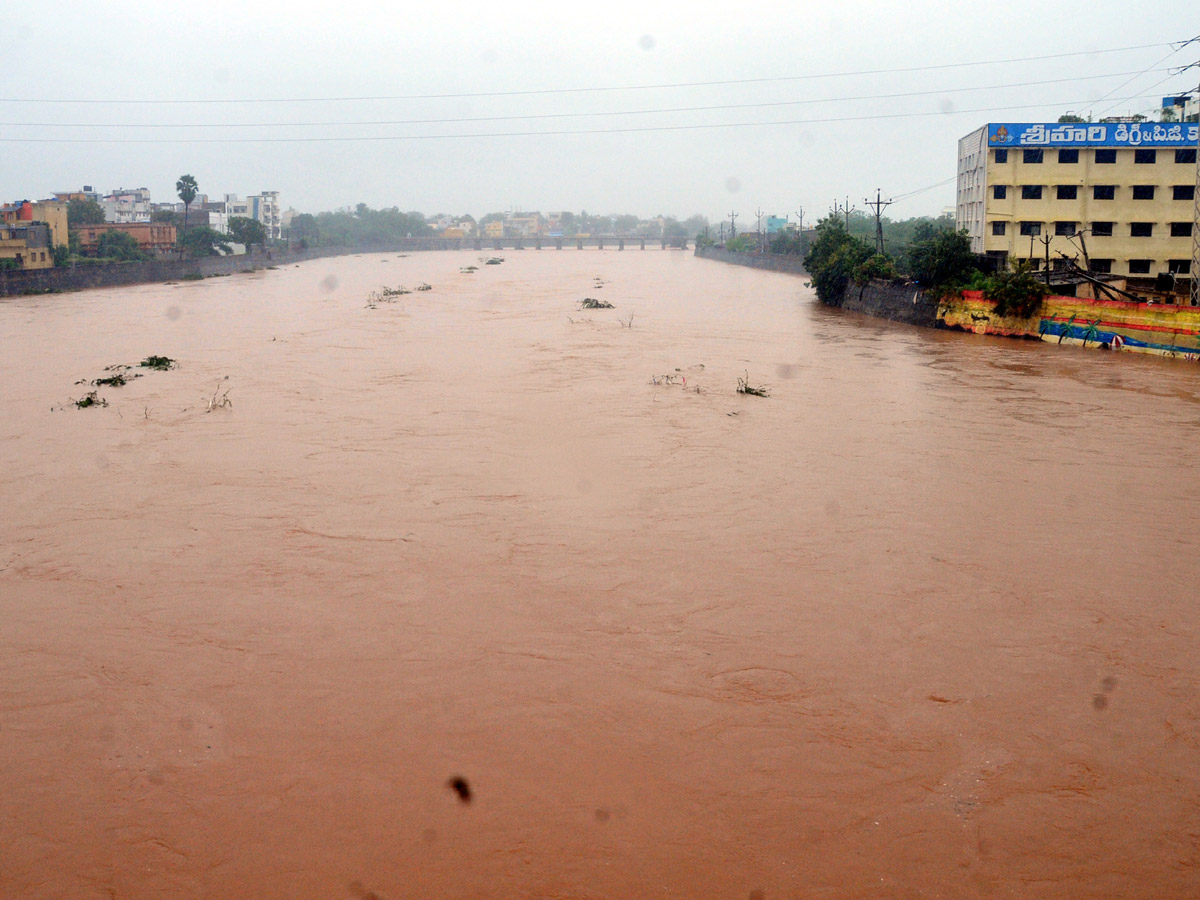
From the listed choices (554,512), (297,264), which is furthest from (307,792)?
(297,264)

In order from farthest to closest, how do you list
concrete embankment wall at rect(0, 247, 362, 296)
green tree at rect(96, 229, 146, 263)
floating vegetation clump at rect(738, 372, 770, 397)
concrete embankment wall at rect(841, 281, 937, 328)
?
green tree at rect(96, 229, 146, 263) → concrete embankment wall at rect(0, 247, 362, 296) → concrete embankment wall at rect(841, 281, 937, 328) → floating vegetation clump at rect(738, 372, 770, 397)

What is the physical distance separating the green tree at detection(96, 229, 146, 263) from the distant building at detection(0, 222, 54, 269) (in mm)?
4218

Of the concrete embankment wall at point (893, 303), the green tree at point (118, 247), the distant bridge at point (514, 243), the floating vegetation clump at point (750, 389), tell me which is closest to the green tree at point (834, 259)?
the concrete embankment wall at point (893, 303)

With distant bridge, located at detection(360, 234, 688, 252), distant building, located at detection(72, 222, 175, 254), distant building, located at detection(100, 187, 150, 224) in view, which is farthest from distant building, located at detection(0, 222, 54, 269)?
distant bridge, located at detection(360, 234, 688, 252)

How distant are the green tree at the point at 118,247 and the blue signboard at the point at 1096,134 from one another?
46074 millimetres

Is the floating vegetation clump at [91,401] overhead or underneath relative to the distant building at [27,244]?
underneath

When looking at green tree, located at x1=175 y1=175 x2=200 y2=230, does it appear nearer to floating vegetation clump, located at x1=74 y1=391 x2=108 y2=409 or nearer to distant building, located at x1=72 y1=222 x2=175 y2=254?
distant building, located at x1=72 y1=222 x2=175 y2=254

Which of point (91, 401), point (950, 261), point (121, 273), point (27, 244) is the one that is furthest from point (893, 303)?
point (27, 244)

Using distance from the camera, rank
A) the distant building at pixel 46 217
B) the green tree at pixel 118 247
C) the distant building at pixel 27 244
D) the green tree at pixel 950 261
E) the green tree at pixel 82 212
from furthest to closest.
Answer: the green tree at pixel 82 212 < the green tree at pixel 118 247 < the distant building at pixel 46 217 < the distant building at pixel 27 244 < the green tree at pixel 950 261

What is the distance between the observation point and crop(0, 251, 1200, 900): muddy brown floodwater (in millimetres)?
4711

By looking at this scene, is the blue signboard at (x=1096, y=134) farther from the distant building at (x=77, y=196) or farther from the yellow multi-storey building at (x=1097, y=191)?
the distant building at (x=77, y=196)

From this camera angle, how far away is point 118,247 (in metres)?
56.1

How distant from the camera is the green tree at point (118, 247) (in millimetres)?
55406

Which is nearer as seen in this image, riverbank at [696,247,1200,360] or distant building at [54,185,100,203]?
riverbank at [696,247,1200,360]
